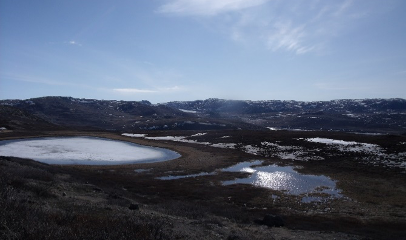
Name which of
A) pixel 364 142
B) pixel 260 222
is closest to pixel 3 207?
pixel 260 222

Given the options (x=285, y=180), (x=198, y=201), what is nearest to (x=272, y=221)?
(x=198, y=201)

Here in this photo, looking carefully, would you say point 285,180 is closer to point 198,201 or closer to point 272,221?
point 198,201

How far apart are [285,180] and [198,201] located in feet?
50.2

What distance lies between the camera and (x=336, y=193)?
30500 millimetres

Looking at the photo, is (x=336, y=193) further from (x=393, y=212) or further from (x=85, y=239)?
(x=85, y=239)

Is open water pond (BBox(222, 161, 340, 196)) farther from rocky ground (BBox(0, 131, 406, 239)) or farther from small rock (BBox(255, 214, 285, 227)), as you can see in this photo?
small rock (BBox(255, 214, 285, 227))

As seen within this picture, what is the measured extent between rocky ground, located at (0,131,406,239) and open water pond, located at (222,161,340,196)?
1.74 m

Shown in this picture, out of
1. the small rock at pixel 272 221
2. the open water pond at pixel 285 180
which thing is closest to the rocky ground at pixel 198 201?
the small rock at pixel 272 221

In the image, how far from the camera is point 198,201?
87.8 feet

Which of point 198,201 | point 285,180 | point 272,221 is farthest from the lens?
point 285,180

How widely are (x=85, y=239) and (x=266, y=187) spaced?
2787 cm

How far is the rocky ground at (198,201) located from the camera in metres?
9.84

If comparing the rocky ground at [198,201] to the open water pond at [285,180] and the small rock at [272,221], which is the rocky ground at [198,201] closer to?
the small rock at [272,221]

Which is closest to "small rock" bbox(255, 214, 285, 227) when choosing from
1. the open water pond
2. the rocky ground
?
the rocky ground
